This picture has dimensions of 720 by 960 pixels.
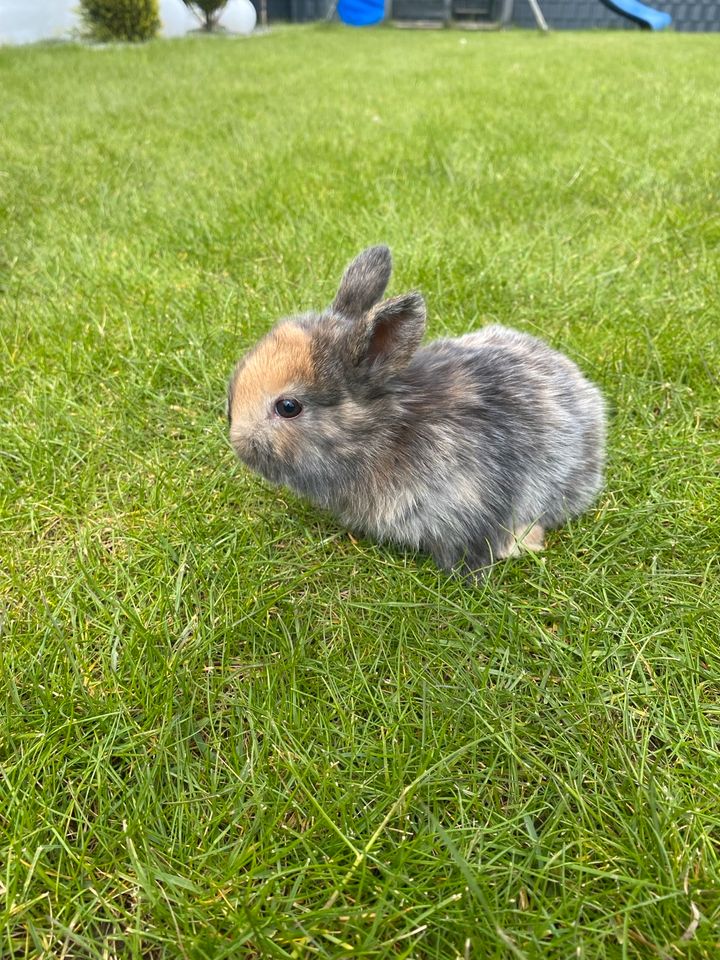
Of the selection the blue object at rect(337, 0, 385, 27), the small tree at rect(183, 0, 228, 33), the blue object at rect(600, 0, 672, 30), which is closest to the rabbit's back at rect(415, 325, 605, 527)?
the small tree at rect(183, 0, 228, 33)

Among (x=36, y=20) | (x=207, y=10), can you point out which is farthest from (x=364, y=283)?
(x=207, y=10)

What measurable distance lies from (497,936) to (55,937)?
0.96 metres

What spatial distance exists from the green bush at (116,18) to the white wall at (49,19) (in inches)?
20.8

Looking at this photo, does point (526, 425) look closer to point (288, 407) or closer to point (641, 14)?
point (288, 407)

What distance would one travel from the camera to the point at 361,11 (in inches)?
1001

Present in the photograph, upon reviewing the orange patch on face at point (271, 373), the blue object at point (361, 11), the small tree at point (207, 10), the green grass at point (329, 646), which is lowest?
the green grass at point (329, 646)

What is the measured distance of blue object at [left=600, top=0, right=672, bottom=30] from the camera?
24.3 m

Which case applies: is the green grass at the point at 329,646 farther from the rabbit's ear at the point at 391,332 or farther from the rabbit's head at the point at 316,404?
the rabbit's ear at the point at 391,332

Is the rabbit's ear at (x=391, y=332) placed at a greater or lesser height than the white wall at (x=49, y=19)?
lesser

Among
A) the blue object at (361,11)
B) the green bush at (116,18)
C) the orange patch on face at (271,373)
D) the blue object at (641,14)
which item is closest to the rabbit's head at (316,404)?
the orange patch on face at (271,373)

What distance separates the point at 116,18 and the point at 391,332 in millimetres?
19983

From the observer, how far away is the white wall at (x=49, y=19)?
614 inches

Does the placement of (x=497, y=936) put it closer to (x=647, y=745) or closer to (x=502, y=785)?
(x=502, y=785)

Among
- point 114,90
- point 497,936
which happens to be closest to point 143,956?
point 497,936
